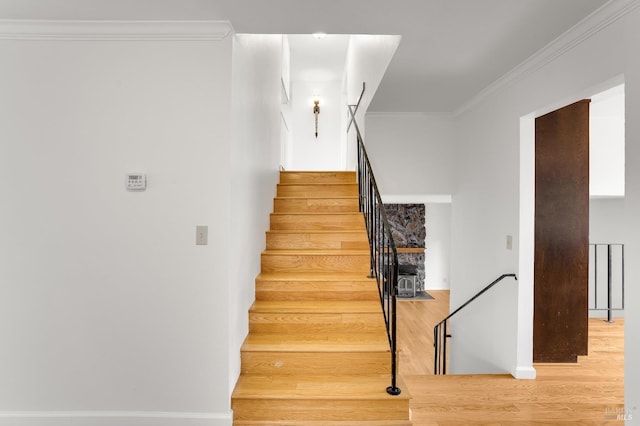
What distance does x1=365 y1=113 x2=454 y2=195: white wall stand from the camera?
15.5 feet

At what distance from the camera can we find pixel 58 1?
204cm

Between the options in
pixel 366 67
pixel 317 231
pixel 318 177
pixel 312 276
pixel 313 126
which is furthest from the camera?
pixel 313 126

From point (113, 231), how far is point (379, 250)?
197cm

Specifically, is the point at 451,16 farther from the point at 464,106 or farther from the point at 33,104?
the point at 33,104

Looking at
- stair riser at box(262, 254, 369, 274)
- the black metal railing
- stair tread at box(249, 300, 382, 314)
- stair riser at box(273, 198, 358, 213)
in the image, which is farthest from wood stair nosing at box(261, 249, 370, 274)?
the black metal railing

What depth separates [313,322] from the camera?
2.83m

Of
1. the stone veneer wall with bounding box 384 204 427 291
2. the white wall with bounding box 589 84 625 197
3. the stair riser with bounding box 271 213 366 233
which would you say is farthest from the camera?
the stone veneer wall with bounding box 384 204 427 291

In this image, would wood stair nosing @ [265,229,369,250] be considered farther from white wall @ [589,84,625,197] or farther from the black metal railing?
the black metal railing

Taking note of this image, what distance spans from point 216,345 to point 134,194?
1.05m

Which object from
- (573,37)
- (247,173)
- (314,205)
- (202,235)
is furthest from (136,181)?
(573,37)

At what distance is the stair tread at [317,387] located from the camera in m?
2.29

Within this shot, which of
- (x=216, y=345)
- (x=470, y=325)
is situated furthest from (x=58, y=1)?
(x=470, y=325)

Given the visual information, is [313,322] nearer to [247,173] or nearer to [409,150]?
[247,173]

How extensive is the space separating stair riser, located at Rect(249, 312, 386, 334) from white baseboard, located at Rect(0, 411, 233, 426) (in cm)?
68
